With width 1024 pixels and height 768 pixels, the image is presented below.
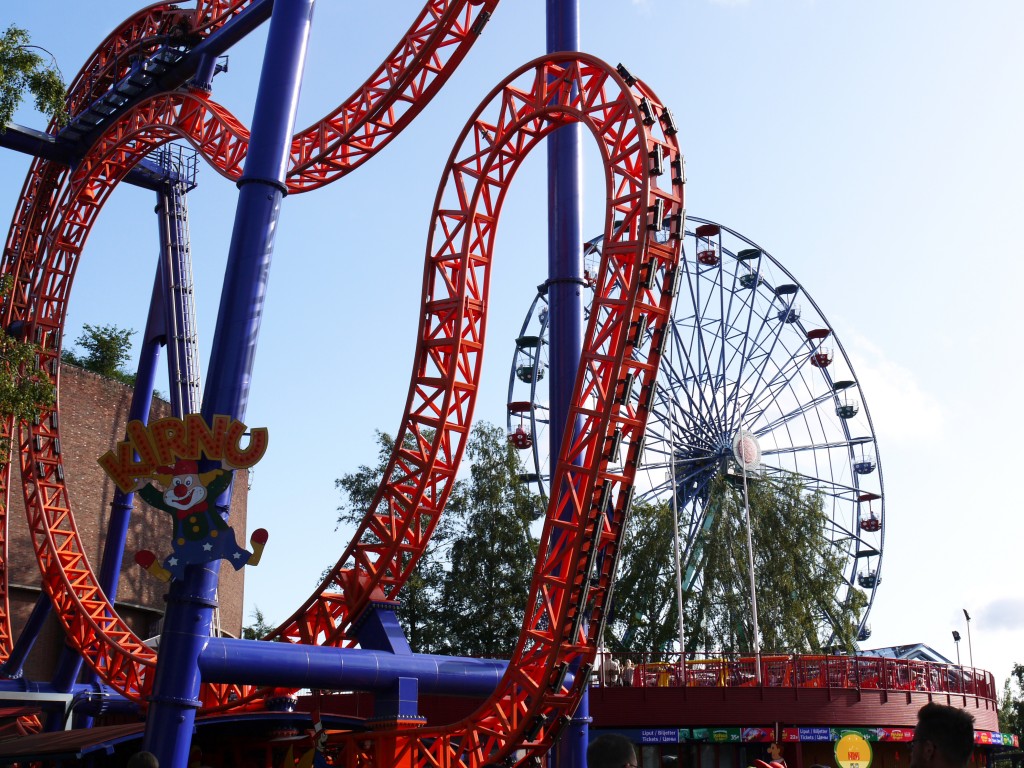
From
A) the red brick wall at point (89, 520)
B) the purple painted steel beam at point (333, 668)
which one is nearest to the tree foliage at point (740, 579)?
the red brick wall at point (89, 520)

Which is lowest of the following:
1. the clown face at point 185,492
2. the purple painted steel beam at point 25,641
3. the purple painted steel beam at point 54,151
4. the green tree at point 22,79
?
the purple painted steel beam at point 25,641

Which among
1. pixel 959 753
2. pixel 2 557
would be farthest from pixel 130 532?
pixel 959 753

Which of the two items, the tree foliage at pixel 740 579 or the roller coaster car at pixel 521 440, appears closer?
the tree foliage at pixel 740 579

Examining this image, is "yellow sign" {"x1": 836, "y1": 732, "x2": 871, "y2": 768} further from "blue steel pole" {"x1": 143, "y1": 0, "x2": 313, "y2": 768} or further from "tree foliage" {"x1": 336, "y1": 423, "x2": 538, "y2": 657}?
"tree foliage" {"x1": 336, "y1": 423, "x2": 538, "y2": 657}

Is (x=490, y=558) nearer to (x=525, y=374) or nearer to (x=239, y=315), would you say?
(x=525, y=374)

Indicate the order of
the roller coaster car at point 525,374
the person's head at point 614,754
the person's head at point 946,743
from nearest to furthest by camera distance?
the person's head at point 946,743 → the person's head at point 614,754 → the roller coaster car at point 525,374

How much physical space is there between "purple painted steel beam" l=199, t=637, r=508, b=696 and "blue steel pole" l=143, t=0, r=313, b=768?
0.32 metres

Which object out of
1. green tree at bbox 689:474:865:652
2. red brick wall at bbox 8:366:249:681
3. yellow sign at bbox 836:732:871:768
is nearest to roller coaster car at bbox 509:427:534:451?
green tree at bbox 689:474:865:652

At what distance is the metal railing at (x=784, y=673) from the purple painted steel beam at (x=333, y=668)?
630cm

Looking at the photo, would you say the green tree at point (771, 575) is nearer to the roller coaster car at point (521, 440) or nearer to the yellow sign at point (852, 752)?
the roller coaster car at point (521, 440)

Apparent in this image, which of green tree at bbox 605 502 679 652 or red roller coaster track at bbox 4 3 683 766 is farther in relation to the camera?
green tree at bbox 605 502 679 652

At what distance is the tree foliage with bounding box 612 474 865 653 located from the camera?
95.0ft

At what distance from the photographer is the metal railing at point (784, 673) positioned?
65.6 feet

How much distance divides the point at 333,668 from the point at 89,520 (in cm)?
1642
